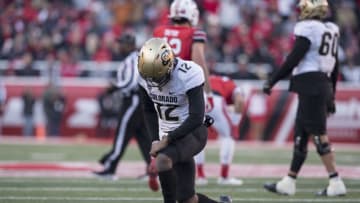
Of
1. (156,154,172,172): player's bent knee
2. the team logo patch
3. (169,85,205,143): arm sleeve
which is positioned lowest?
(156,154,172,172): player's bent knee

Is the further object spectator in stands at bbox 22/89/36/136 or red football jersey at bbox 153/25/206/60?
Result: spectator in stands at bbox 22/89/36/136

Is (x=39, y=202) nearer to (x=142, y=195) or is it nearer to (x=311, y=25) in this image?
(x=142, y=195)

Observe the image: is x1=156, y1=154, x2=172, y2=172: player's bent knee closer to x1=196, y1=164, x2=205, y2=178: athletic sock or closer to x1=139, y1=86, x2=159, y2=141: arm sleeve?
x1=139, y1=86, x2=159, y2=141: arm sleeve

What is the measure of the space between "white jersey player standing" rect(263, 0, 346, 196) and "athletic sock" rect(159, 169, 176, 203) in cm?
226

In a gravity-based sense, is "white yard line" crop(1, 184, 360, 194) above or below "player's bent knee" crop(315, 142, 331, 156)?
below

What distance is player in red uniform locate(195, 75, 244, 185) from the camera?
405 inches

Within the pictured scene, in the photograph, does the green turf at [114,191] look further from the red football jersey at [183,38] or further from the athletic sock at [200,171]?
the red football jersey at [183,38]

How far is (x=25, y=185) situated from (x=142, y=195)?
1.42 meters

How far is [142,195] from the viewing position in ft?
29.2

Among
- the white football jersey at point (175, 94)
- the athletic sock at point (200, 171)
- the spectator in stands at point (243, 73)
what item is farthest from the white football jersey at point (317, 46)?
the spectator in stands at point (243, 73)

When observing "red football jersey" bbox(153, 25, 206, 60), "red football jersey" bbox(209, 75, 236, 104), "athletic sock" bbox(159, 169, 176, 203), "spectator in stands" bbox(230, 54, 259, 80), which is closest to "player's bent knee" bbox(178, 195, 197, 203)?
"athletic sock" bbox(159, 169, 176, 203)

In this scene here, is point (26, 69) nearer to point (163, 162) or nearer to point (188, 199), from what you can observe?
point (188, 199)

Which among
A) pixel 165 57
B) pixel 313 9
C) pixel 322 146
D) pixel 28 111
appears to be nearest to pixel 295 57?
pixel 313 9

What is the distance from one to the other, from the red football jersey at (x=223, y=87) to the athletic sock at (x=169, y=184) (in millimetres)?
3687
